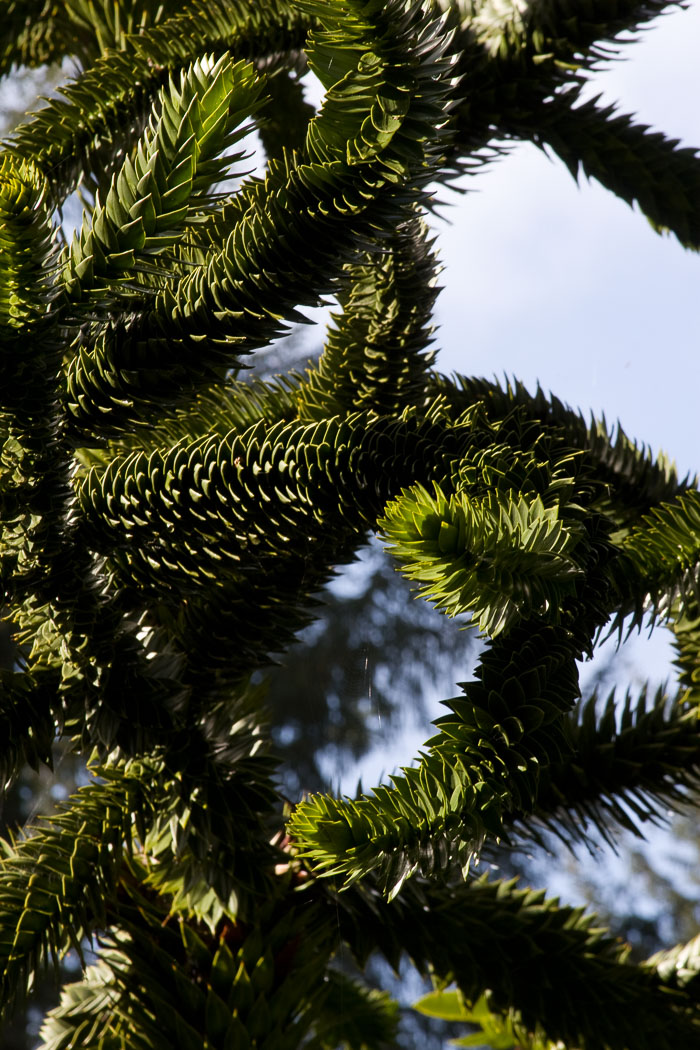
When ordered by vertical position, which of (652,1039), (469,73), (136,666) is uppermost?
(469,73)

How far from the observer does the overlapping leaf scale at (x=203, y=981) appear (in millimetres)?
786

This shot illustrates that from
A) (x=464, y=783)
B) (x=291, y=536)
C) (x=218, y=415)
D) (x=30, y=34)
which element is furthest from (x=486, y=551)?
(x=30, y=34)

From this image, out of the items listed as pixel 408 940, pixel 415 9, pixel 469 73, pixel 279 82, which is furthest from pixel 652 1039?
pixel 279 82

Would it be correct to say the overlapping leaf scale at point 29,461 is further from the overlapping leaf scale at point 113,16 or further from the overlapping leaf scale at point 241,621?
the overlapping leaf scale at point 113,16

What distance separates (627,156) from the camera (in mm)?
1220

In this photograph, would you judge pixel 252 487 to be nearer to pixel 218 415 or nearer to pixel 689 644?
pixel 218 415

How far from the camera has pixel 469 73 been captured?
1.14 metres

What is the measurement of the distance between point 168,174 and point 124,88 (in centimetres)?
62

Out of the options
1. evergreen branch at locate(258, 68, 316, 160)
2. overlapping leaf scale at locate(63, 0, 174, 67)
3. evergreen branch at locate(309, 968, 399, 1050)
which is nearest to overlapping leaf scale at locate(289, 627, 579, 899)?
evergreen branch at locate(309, 968, 399, 1050)

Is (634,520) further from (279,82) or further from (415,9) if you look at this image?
(279,82)

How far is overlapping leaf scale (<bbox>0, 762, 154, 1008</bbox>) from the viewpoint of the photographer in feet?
2.42

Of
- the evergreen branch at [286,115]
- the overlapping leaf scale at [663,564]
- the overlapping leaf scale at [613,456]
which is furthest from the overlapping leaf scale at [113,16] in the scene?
the overlapping leaf scale at [663,564]

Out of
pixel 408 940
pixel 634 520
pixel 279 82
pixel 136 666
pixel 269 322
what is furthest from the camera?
pixel 279 82

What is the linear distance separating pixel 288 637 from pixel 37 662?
258 mm
